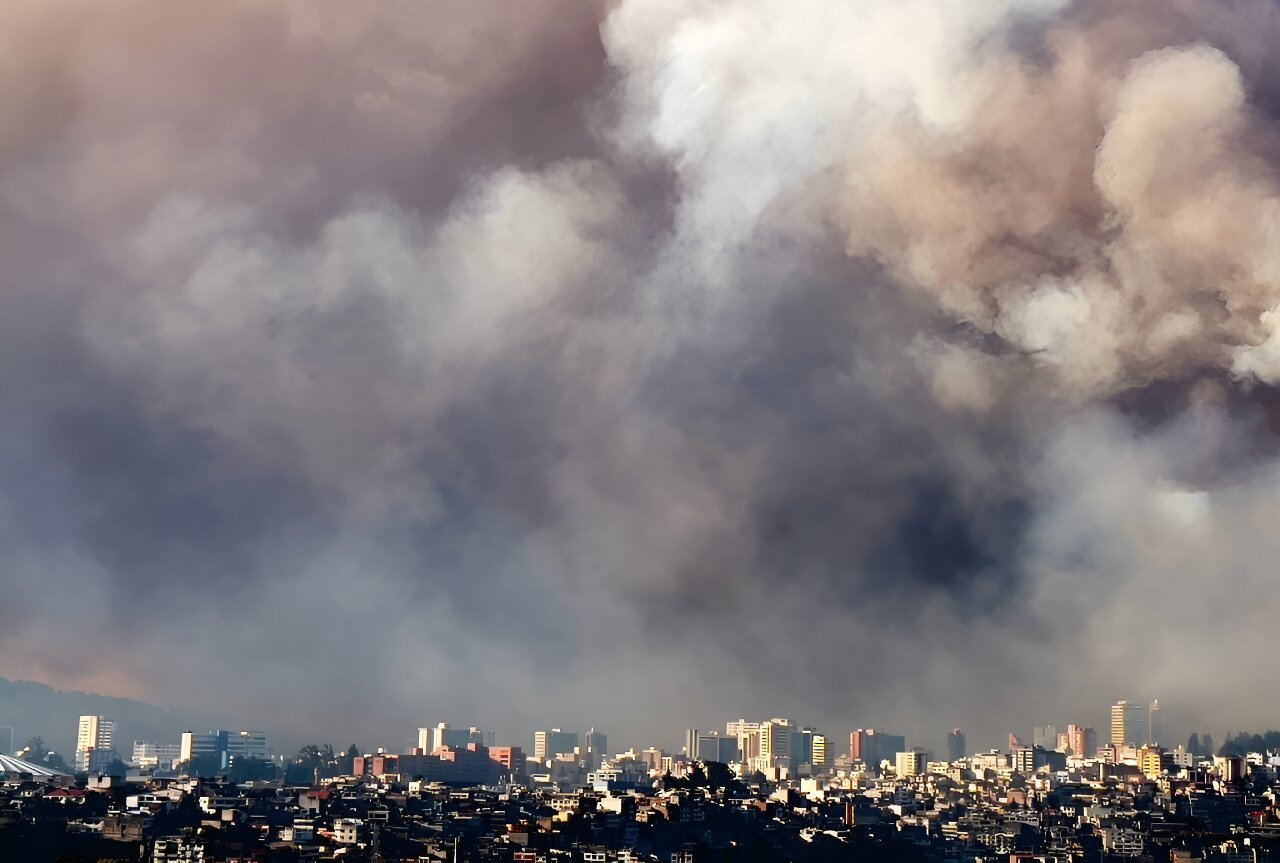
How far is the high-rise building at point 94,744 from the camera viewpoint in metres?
54.6

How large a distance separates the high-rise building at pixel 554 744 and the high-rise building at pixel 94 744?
511 inches

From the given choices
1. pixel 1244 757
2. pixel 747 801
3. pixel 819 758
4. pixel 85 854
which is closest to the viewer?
pixel 85 854

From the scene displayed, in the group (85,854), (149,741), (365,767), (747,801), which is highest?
(149,741)

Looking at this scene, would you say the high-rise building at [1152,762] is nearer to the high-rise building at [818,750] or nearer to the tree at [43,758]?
the high-rise building at [818,750]

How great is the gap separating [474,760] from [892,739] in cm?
1210

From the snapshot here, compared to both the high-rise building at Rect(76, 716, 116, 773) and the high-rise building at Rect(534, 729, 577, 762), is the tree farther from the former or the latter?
the high-rise building at Rect(534, 729, 577, 762)

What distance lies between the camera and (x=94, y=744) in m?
59.8

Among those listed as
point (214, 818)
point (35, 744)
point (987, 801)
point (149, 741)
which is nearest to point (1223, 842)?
point (987, 801)

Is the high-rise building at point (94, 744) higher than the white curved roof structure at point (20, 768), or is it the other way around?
the high-rise building at point (94, 744)

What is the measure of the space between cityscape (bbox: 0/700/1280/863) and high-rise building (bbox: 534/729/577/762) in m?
11.3

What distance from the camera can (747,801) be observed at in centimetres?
3106

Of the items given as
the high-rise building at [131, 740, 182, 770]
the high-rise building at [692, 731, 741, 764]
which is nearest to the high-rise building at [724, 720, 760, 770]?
the high-rise building at [692, 731, 741, 764]

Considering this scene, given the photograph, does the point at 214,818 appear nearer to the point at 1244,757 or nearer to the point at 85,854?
the point at 85,854

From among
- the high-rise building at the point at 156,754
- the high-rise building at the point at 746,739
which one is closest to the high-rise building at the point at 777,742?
the high-rise building at the point at 746,739
